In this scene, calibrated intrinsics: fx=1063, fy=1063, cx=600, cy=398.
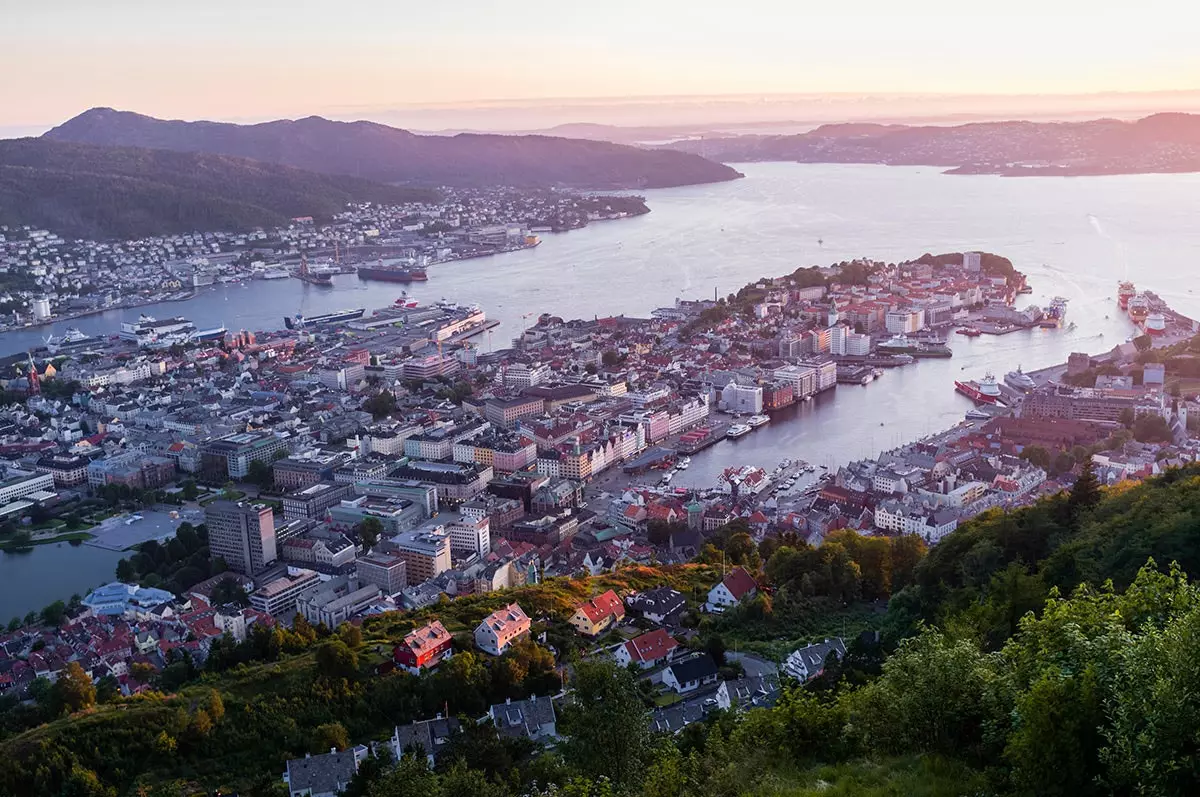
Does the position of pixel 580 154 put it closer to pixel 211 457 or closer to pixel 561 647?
pixel 211 457

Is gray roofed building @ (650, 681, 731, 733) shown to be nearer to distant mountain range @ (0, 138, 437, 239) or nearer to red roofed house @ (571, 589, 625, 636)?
red roofed house @ (571, 589, 625, 636)

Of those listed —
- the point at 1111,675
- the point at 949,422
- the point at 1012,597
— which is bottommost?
the point at 949,422

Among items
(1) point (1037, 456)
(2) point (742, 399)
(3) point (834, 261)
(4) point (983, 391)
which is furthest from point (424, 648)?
(3) point (834, 261)

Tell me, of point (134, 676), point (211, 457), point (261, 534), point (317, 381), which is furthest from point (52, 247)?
point (134, 676)

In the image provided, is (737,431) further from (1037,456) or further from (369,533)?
(369,533)

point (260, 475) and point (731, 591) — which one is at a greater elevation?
point (731, 591)

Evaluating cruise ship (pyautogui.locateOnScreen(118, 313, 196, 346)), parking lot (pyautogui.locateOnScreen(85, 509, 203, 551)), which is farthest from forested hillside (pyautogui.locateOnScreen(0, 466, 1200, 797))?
cruise ship (pyautogui.locateOnScreen(118, 313, 196, 346))
